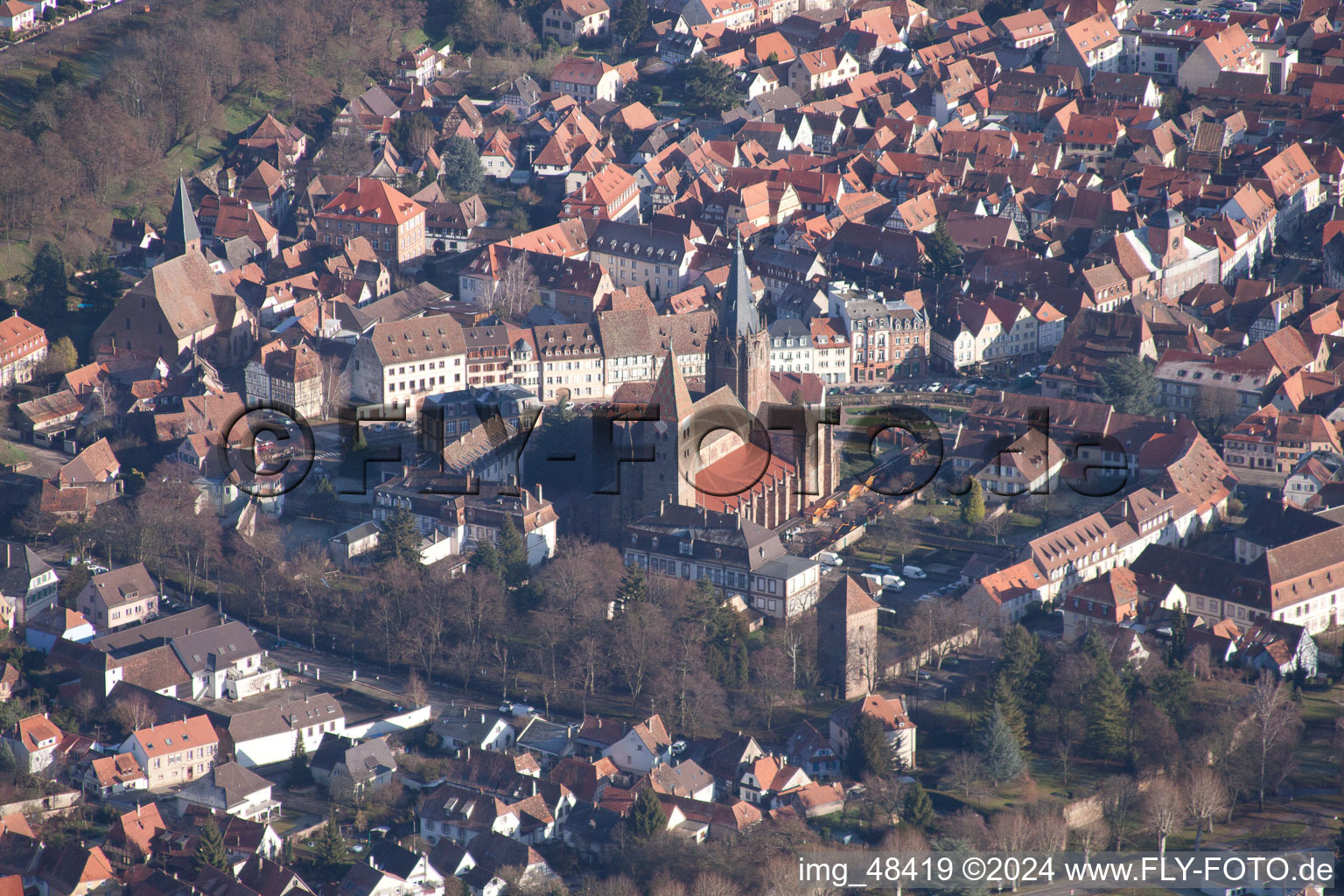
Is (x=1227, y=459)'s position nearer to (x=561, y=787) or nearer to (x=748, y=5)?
(x=561, y=787)

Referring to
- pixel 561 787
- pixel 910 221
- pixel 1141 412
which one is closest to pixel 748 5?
pixel 910 221

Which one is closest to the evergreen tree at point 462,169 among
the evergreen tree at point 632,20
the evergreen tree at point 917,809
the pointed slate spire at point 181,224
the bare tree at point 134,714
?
the pointed slate spire at point 181,224

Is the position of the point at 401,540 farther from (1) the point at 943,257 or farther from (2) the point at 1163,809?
(1) the point at 943,257

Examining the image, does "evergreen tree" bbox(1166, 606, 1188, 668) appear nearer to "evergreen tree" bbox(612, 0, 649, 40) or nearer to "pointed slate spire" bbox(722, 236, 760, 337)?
"pointed slate spire" bbox(722, 236, 760, 337)

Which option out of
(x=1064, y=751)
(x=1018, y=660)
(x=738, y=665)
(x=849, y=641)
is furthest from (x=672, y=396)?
(x=1064, y=751)

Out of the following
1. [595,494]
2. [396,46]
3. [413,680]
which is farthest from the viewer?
[396,46]

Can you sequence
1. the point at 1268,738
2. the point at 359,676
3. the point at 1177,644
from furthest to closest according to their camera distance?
the point at 359,676
the point at 1177,644
the point at 1268,738
